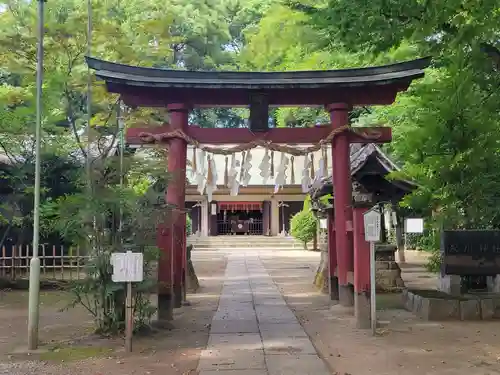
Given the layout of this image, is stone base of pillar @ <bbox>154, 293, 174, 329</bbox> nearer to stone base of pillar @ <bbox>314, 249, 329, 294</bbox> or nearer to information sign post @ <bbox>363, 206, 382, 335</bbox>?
information sign post @ <bbox>363, 206, 382, 335</bbox>

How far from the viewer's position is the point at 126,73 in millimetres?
9273

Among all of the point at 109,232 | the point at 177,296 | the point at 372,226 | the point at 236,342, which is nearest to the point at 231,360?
the point at 236,342

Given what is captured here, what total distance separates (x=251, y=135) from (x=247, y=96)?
0.78 m

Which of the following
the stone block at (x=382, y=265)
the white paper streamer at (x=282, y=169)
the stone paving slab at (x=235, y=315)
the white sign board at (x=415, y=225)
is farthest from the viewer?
the stone block at (x=382, y=265)

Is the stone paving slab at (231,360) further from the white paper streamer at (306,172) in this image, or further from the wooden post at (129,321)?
the white paper streamer at (306,172)

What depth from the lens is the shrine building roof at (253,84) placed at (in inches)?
368

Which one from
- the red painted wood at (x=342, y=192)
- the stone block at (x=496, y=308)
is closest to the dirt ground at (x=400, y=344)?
the stone block at (x=496, y=308)

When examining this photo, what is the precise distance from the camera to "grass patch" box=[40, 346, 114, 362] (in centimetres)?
650

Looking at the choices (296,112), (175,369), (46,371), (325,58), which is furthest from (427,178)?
(296,112)

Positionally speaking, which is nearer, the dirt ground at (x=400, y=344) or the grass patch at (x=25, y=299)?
the dirt ground at (x=400, y=344)

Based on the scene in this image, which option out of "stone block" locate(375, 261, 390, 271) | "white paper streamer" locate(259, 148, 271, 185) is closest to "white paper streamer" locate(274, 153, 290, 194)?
"white paper streamer" locate(259, 148, 271, 185)

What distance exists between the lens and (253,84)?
958cm

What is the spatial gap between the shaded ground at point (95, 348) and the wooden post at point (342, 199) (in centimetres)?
262

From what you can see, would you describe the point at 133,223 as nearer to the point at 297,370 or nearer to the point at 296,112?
the point at 297,370
